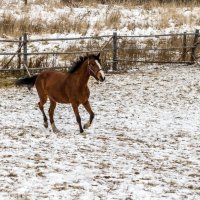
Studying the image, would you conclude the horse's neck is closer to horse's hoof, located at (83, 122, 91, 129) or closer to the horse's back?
the horse's back

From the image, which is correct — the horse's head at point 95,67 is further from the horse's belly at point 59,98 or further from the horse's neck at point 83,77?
the horse's belly at point 59,98

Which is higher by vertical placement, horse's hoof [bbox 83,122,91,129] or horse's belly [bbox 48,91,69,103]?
horse's belly [bbox 48,91,69,103]

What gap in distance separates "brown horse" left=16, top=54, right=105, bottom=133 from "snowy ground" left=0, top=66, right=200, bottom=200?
0.60 meters

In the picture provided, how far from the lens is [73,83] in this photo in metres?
8.23

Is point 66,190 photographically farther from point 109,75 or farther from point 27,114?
point 109,75

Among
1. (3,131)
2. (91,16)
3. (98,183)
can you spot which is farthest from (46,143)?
(91,16)

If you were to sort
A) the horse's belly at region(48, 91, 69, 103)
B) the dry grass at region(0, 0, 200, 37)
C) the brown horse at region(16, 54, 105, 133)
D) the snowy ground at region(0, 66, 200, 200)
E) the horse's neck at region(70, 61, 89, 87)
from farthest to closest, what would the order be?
the dry grass at region(0, 0, 200, 37)
the horse's belly at region(48, 91, 69, 103)
the horse's neck at region(70, 61, 89, 87)
the brown horse at region(16, 54, 105, 133)
the snowy ground at region(0, 66, 200, 200)

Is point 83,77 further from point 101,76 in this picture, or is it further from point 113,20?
point 113,20

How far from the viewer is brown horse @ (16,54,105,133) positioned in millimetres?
7923

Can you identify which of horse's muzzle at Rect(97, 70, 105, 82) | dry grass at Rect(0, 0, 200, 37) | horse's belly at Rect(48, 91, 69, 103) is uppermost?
dry grass at Rect(0, 0, 200, 37)

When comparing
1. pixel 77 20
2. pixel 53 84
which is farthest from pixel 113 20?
pixel 53 84

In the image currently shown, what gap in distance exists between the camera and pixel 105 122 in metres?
9.59

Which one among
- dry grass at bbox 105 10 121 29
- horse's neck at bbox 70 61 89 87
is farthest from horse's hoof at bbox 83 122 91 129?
dry grass at bbox 105 10 121 29

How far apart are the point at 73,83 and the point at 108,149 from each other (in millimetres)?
1484
